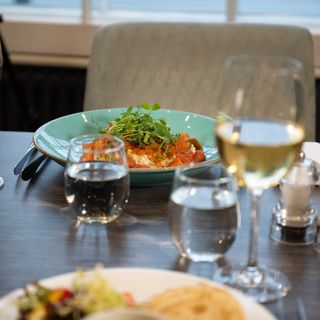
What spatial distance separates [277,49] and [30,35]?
49.9 inches

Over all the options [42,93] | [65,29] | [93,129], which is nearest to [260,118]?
[93,129]

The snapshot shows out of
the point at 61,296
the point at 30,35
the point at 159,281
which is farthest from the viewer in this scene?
the point at 30,35

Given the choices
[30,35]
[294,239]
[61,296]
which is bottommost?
[30,35]

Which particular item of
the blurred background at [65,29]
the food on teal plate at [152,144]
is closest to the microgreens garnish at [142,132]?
the food on teal plate at [152,144]

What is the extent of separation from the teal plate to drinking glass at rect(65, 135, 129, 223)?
0.39 ft

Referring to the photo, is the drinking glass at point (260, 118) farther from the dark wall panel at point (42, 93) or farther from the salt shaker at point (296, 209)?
the dark wall panel at point (42, 93)

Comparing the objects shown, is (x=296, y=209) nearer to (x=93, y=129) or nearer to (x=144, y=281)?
(x=144, y=281)

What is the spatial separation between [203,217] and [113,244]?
15 cm

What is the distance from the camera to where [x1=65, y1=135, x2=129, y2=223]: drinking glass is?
3.42ft

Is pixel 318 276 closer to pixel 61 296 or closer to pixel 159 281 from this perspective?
pixel 159 281

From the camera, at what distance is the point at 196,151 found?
128 centimetres

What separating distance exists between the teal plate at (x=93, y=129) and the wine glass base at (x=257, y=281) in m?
0.30

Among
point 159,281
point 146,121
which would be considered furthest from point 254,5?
point 159,281

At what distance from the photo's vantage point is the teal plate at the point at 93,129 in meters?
1.28
